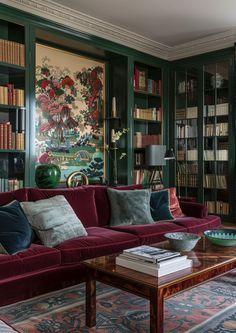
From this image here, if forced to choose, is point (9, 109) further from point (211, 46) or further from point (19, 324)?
point (211, 46)

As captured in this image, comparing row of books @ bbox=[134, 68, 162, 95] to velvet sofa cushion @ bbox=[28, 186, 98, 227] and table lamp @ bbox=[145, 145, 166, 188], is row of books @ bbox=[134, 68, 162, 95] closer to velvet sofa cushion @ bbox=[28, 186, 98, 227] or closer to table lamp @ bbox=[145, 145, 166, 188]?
table lamp @ bbox=[145, 145, 166, 188]

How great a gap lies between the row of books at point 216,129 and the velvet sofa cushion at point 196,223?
209 centimetres

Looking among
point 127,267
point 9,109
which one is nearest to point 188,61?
point 9,109

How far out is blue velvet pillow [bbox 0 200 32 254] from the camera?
2.46 metres

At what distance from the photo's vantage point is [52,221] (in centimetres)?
282

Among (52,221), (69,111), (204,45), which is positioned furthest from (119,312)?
(204,45)

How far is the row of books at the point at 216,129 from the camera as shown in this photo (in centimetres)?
566

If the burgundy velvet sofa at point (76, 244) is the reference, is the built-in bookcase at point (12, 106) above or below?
above

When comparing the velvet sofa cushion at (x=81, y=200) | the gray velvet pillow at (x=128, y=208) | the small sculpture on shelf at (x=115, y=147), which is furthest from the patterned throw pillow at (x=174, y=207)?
the small sculpture on shelf at (x=115, y=147)

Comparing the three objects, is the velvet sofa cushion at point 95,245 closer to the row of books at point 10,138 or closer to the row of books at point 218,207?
the row of books at point 10,138

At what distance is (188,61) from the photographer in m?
6.15

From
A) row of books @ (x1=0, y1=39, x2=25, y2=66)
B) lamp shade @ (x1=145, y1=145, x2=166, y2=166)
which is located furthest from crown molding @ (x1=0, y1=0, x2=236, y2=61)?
lamp shade @ (x1=145, y1=145, x2=166, y2=166)

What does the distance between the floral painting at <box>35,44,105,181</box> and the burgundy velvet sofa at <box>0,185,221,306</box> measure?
1506mm

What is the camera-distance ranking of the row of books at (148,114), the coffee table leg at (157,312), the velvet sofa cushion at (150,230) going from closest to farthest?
the coffee table leg at (157,312) → the velvet sofa cushion at (150,230) → the row of books at (148,114)
